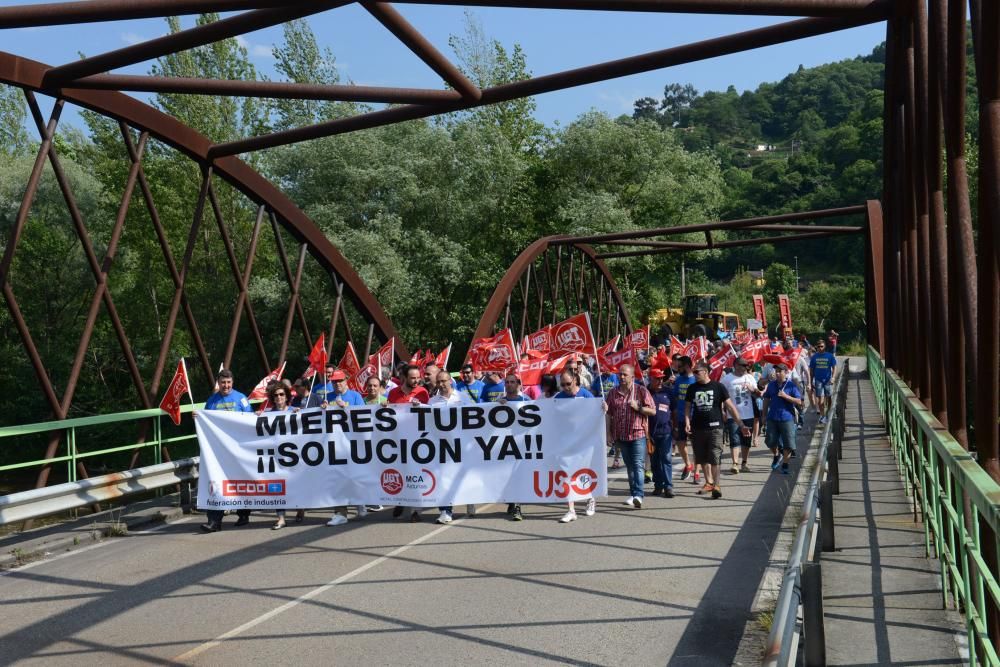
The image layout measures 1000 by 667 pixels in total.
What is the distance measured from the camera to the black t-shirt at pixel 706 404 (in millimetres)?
13312

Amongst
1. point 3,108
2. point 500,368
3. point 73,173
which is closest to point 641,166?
point 73,173

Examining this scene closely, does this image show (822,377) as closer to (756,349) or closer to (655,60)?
(756,349)

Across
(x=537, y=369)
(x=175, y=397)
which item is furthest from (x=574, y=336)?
(x=175, y=397)

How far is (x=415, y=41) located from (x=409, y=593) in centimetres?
545

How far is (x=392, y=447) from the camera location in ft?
39.2

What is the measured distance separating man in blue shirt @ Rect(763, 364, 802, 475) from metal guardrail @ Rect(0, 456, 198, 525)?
827 centimetres

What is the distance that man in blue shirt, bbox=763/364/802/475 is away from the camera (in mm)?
15312

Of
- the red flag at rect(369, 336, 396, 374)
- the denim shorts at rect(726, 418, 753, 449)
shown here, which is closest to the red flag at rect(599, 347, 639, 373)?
the denim shorts at rect(726, 418, 753, 449)

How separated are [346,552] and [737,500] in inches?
201

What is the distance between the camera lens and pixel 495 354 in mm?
19266

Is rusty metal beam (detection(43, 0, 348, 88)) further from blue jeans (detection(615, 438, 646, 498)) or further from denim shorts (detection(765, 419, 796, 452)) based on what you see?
denim shorts (detection(765, 419, 796, 452))

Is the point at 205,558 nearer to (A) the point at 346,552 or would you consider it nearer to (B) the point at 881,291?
(A) the point at 346,552

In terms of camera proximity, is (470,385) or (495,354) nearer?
(470,385)

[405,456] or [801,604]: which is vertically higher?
[405,456]
